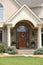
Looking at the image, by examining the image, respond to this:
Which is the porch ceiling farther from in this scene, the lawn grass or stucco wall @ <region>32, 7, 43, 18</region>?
the lawn grass

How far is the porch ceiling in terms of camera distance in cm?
3428

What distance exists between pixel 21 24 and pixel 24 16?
94.0 inches

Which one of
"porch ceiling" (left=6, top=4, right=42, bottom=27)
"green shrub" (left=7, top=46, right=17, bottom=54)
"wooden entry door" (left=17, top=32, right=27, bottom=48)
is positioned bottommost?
"green shrub" (left=7, top=46, right=17, bottom=54)

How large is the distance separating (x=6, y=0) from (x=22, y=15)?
3460 millimetres

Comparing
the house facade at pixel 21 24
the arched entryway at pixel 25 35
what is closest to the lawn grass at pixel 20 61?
the house facade at pixel 21 24

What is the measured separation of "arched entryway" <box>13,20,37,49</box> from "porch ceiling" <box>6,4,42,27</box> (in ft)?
5.34

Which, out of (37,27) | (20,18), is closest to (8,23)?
(20,18)

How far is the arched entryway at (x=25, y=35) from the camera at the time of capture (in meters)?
36.7

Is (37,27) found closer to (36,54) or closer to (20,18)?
(20,18)

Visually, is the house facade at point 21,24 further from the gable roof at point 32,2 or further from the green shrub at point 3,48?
the green shrub at point 3,48

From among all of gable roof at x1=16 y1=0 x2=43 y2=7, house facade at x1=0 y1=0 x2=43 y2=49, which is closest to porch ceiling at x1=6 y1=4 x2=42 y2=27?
house facade at x1=0 y1=0 x2=43 y2=49

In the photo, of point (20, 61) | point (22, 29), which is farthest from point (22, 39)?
point (20, 61)

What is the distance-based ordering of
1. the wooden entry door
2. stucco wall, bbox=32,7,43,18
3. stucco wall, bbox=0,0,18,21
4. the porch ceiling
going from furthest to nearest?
stucco wall, bbox=32,7,43,18 → the wooden entry door → stucco wall, bbox=0,0,18,21 → the porch ceiling

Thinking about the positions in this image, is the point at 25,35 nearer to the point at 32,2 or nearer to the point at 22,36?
the point at 22,36
